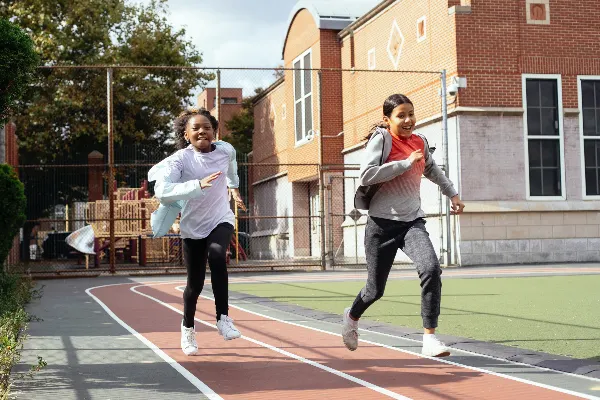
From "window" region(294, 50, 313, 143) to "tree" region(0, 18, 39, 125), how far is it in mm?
23677

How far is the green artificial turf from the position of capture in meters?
8.39

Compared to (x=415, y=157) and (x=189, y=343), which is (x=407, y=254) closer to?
(x=415, y=157)

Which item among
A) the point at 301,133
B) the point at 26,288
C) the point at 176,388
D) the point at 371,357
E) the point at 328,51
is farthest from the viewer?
the point at 301,133

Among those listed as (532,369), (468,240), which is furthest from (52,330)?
(468,240)

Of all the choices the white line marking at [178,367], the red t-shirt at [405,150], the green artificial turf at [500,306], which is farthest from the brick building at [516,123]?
the red t-shirt at [405,150]

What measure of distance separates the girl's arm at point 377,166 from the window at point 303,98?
24569mm

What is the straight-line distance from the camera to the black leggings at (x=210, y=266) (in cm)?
730

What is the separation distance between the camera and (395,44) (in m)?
26.4

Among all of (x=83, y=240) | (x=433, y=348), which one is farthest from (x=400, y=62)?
(x=433, y=348)

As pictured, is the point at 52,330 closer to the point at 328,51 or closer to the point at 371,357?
the point at 371,357

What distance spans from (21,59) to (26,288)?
7281mm

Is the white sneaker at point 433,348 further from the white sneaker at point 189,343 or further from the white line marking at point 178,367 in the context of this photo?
the white sneaker at point 189,343

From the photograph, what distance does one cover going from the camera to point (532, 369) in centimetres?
651

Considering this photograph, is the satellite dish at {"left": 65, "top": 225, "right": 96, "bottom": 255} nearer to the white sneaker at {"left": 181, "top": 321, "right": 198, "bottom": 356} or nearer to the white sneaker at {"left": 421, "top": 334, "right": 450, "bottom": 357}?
the white sneaker at {"left": 181, "top": 321, "right": 198, "bottom": 356}
